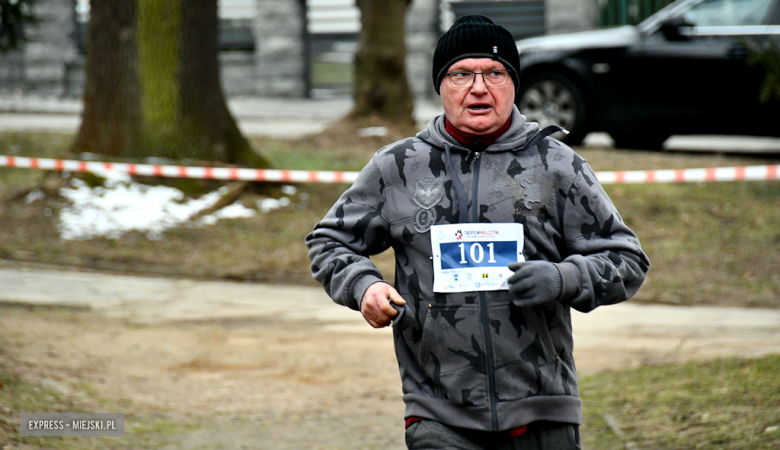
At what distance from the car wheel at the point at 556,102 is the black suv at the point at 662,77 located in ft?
0.04

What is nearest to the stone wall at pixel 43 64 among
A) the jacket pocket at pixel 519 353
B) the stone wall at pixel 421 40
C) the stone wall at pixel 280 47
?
the stone wall at pixel 280 47

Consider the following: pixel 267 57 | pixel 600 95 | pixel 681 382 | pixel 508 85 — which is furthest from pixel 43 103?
pixel 508 85

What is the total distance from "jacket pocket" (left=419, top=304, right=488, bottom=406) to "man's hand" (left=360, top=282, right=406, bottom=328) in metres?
0.11

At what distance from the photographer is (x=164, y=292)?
7.33m

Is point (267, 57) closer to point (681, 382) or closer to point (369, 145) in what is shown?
point (369, 145)

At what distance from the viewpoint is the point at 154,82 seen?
982 cm

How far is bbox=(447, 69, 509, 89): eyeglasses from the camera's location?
2.61 m

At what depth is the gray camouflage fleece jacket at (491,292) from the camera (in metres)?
2.48

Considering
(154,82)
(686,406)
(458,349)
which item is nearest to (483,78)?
(458,349)

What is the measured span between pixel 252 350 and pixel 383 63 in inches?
301

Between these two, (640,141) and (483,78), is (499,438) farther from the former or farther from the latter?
(640,141)

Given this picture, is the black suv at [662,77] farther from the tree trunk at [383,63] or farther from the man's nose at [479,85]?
the man's nose at [479,85]

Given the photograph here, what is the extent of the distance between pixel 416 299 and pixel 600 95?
8.86 metres

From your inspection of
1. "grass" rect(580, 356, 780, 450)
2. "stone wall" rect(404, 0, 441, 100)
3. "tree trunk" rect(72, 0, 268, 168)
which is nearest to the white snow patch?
"tree trunk" rect(72, 0, 268, 168)
